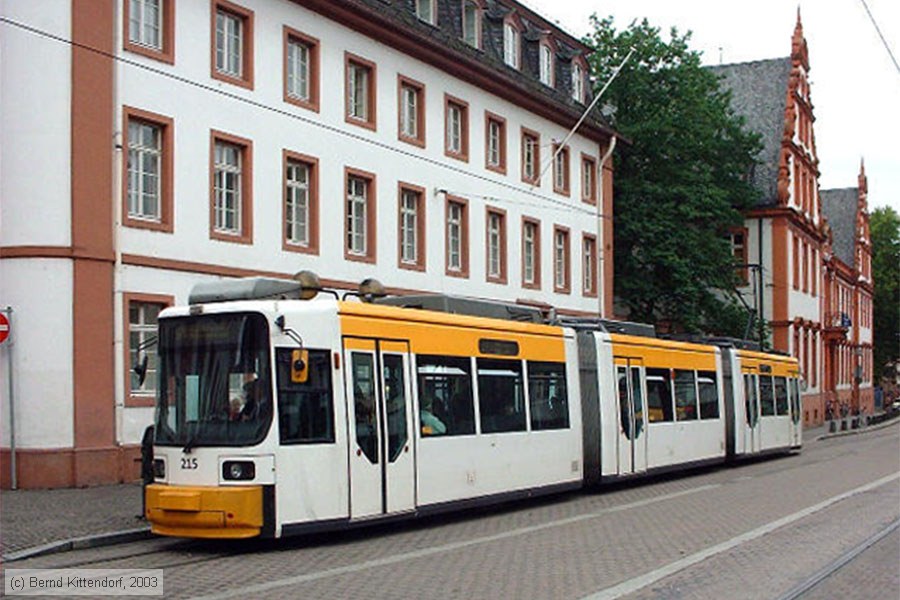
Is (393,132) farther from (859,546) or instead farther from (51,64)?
(859,546)

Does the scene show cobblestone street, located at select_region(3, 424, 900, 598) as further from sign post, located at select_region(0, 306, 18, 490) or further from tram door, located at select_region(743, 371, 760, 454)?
tram door, located at select_region(743, 371, 760, 454)

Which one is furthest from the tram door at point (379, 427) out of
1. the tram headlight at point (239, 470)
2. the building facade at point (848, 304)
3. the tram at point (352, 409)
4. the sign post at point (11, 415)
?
the building facade at point (848, 304)

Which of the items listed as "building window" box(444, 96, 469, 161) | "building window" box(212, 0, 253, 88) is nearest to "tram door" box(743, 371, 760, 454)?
"building window" box(444, 96, 469, 161)

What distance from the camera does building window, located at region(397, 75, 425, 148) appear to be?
31.9m

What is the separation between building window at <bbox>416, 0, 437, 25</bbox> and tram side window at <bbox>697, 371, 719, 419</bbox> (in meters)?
12.1

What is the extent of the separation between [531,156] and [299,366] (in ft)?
84.9

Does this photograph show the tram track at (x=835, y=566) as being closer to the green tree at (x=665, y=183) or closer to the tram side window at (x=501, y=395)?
the tram side window at (x=501, y=395)

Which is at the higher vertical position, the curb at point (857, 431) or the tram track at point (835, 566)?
the tram track at point (835, 566)

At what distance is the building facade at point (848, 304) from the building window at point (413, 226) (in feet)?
142

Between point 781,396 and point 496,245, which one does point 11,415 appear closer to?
point 496,245

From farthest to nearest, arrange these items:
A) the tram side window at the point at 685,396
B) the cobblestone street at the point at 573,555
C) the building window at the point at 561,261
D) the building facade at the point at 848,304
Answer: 1. the building facade at the point at 848,304
2. the building window at the point at 561,261
3. the tram side window at the point at 685,396
4. the cobblestone street at the point at 573,555

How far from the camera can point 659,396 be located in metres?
24.5

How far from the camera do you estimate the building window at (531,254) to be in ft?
126

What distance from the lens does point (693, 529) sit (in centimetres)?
1636
